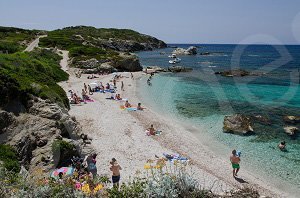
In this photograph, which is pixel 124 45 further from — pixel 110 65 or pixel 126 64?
pixel 110 65

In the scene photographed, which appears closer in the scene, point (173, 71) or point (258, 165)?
point (258, 165)

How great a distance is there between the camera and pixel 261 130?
25203 millimetres

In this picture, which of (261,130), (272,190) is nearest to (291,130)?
(261,130)

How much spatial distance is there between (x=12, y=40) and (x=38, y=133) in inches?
2600

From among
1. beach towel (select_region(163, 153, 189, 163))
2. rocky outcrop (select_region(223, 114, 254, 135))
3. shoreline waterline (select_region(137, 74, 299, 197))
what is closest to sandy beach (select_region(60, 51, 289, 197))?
shoreline waterline (select_region(137, 74, 299, 197))

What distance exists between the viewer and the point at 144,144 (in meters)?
20.7

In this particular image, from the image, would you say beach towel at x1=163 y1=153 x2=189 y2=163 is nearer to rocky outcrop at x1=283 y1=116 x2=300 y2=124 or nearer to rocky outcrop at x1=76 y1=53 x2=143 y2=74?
rocky outcrop at x1=283 y1=116 x2=300 y2=124

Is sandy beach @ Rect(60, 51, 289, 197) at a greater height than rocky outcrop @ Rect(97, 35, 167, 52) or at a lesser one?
lesser

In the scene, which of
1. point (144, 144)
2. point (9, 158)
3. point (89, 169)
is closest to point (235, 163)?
point (144, 144)

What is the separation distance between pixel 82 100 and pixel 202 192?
2333 cm

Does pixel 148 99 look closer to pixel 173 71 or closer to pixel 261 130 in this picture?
pixel 261 130

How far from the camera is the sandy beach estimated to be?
16.2 m

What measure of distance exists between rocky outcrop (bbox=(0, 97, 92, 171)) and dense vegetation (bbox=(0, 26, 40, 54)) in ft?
104

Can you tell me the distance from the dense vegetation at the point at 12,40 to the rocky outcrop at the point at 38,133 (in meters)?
31.6
